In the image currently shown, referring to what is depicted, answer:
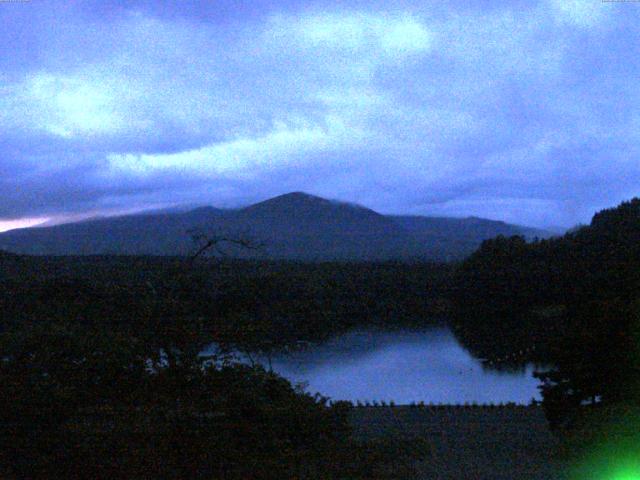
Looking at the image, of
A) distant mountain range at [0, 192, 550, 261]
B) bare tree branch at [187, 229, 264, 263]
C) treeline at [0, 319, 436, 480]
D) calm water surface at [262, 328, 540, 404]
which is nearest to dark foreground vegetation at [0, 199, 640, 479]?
treeline at [0, 319, 436, 480]

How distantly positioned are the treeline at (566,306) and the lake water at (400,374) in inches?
37.4

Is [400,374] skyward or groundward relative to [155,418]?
groundward

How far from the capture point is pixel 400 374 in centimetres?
1523

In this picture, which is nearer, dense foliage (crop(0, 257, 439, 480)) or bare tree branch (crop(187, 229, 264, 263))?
dense foliage (crop(0, 257, 439, 480))

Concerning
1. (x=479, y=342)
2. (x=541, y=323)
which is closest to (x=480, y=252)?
(x=479, y=342)

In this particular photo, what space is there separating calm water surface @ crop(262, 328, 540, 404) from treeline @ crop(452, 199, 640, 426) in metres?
0.89

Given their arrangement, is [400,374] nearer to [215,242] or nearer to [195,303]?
[195,303]

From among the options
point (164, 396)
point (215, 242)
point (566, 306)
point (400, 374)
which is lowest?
point (400, 374)

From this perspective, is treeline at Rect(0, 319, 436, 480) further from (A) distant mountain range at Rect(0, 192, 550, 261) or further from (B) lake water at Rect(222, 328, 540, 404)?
(A) distant mountain range at Rect(0, 192, 550, 261)

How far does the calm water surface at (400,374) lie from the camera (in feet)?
39.1

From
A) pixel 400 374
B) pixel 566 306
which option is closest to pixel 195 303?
pixel 566 306

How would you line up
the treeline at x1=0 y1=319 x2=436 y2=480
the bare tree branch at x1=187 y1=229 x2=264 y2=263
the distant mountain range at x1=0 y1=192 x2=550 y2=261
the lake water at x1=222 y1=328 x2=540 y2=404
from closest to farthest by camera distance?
the treeline at x1=0 y1=319 x2=436 y2=480
the bare tree branch at x1=187 y1=229 x2=264 y2=263
the lake water at x1=222 y1=328 x2=540 y2=404
the distant mountain range at x1=0 y1=192 x2=550 y2=261

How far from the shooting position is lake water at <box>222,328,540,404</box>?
39.1 ft

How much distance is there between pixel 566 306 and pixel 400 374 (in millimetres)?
4033
